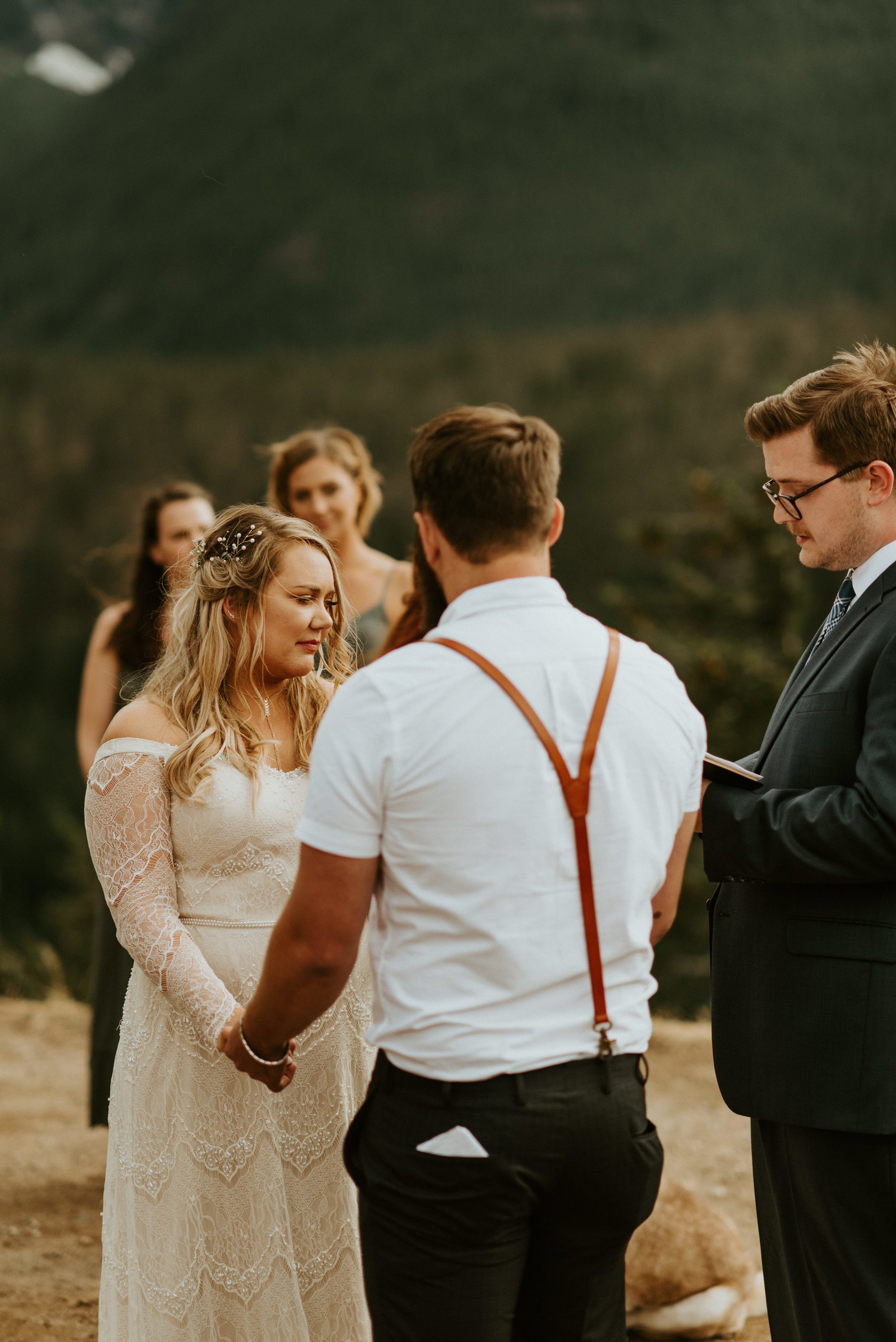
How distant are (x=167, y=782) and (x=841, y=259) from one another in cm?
3019

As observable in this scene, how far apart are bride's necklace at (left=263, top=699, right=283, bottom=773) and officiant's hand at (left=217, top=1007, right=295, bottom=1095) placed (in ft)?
1.69

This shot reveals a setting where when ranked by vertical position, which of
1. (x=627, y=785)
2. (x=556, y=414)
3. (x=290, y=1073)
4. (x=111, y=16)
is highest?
(x=111, y=16)

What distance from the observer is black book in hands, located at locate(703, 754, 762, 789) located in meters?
1.79

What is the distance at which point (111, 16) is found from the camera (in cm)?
4731

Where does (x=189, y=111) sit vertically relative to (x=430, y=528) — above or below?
above

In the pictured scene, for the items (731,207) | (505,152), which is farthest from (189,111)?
(731,207)

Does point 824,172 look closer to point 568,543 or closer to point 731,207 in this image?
point 731,207

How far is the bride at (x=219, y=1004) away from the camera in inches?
76.4

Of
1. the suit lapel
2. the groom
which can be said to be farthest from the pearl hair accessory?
the suit lapel

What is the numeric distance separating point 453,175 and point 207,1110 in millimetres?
43159

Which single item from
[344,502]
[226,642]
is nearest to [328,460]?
[344,502]

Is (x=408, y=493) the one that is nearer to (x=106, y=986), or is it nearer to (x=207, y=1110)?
(x=106, y=986)

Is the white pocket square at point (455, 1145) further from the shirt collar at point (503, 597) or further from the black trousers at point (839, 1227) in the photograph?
the black trousers at point (839, 1227)

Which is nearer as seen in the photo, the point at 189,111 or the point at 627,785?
the point at 627,785
